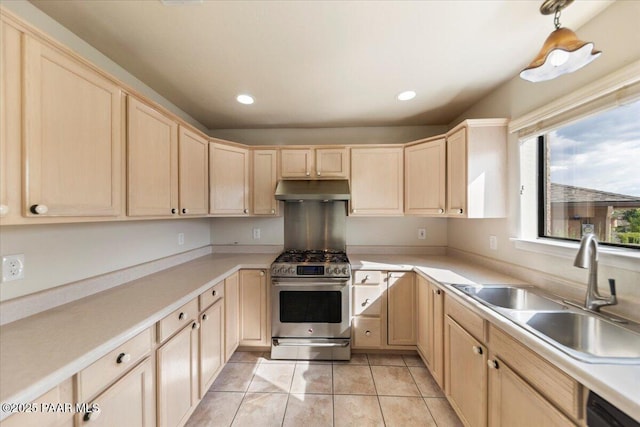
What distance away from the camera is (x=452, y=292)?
160cm

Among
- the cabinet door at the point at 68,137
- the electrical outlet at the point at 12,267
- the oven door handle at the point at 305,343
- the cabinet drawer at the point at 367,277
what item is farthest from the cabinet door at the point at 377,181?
the electrical outlet at the point at 12,267

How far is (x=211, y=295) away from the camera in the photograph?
1.84 metres

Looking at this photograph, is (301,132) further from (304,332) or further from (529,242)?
(529,242)

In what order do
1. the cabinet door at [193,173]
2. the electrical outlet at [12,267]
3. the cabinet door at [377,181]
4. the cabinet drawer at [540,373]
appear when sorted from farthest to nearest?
the cabinet door at [377,181] → the cabinet door at [193,173] → the electrical outlet at [12,267] → the cabinet drawer at [540,373]

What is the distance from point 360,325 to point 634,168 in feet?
7.02

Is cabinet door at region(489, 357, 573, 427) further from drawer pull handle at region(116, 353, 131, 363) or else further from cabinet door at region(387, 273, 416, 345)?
drawer pull handle at region(116, 353, 131, 363)

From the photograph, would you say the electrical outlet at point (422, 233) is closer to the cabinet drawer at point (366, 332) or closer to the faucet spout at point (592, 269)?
the cabinet drawer at point (366, 332)

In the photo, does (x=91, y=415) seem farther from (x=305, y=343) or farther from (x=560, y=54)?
(x=560, y=54)

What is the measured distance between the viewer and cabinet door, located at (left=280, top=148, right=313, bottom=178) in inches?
106

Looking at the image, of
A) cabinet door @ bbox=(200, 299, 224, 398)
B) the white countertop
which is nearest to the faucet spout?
the white countertop

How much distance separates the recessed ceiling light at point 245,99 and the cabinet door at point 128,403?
2059 mm

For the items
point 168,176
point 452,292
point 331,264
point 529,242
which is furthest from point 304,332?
point 529,242

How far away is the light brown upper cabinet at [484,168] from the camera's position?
6.40 ft

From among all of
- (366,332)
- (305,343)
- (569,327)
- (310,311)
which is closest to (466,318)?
(569,327)
